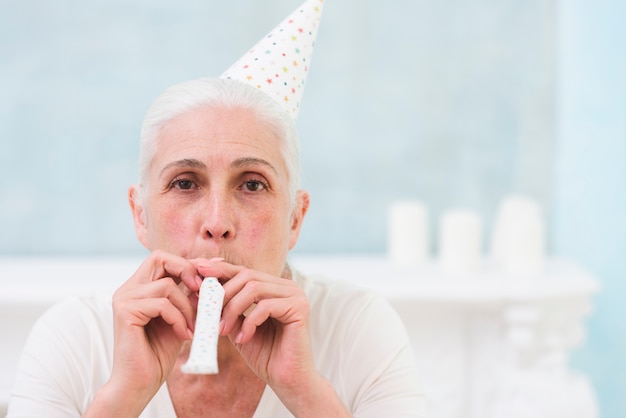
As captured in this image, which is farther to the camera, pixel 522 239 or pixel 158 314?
pixel 522 239

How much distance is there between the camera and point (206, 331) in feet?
3.99

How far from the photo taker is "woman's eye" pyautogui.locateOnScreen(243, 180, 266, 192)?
1.52 metres

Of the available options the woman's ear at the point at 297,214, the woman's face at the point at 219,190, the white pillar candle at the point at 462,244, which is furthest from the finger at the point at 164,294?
the white pillar candle at the point at 462,244

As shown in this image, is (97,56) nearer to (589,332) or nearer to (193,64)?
(193,64)

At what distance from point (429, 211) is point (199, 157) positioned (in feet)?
5.49

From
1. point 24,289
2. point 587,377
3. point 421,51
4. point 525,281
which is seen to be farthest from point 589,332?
point 24,289

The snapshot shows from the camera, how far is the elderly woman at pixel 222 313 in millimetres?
1373

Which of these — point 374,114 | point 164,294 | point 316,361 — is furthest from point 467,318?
point 164,294

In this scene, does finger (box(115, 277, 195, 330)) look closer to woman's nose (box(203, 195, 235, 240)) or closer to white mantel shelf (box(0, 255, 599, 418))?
woman's nose (box(203, 195, 235, 240))

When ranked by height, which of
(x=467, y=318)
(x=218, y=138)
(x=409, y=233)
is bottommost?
(x=467, y=318)

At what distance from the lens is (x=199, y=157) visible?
1489 millimetres

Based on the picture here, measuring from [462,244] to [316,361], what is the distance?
3.98 feet

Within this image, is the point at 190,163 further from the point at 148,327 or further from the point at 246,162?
the point at 148,327

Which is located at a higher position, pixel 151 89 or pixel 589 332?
pixel 151 89
